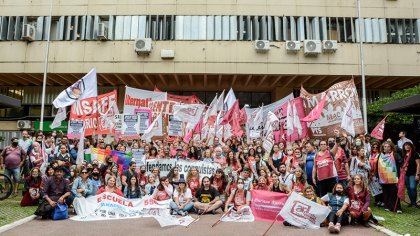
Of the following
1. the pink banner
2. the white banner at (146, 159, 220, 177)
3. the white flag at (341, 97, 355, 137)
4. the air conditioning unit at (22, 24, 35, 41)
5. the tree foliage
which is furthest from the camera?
the air conditioning unit at (22, 24, 35, 41)

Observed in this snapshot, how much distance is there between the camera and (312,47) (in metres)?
23.1

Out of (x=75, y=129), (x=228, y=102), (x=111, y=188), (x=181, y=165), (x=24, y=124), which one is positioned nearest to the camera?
(x=111, y=188)

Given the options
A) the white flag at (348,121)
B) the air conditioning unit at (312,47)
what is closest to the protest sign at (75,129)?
the white flag at (348,121)

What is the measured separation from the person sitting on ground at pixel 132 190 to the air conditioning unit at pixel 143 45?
47.2 feet

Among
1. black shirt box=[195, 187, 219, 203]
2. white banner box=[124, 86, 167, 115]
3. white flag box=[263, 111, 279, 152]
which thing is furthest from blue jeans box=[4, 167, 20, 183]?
white flag box=[263, 111, 279, 152]

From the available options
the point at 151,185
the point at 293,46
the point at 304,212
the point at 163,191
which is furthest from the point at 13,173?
the point at 293,46

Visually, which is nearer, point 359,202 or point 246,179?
point 359,202

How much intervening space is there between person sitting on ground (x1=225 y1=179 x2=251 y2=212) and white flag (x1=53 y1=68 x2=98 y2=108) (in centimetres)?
730

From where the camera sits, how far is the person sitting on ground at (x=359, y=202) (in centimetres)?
765

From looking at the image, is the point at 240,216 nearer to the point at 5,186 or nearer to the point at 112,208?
the point at 112,208

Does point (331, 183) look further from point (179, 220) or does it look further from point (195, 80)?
point (195, 80)

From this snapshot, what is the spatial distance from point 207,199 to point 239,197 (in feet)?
2.67

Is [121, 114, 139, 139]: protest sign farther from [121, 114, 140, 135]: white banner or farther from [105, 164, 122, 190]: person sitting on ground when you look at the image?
[105, 164, 122, 190]: person sitting on ground

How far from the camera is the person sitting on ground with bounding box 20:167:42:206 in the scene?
959cm
